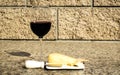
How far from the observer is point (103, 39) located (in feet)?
10.1

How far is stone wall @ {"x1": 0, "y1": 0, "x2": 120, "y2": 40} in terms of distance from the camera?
3.04 metres

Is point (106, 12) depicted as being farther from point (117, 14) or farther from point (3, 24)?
point (3, 24)

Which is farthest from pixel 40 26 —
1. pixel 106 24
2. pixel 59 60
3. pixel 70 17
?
pixel 106 24

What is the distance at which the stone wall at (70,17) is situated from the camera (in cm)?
304

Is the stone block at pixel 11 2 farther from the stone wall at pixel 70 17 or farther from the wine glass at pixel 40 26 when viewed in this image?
the wine glass at pixel 40 26

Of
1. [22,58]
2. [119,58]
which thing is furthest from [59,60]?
[119,58]

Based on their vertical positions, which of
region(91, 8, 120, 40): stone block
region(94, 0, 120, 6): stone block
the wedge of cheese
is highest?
region(94, 0, 120, 6): stone block

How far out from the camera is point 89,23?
10.0ft

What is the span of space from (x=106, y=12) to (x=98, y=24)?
14 centimetres

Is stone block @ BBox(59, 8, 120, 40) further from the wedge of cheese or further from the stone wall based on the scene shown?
the wedge of cheese

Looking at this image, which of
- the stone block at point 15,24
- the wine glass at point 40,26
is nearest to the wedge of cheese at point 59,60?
the wine glass at point 40,26

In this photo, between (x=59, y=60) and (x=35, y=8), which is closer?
(x=59, y=60)

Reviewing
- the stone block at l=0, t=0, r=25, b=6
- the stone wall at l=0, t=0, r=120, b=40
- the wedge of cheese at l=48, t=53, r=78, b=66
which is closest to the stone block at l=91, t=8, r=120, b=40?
the stone wall at l=0, t=0, r=120, b=40

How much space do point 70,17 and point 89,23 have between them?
195 millimetres
